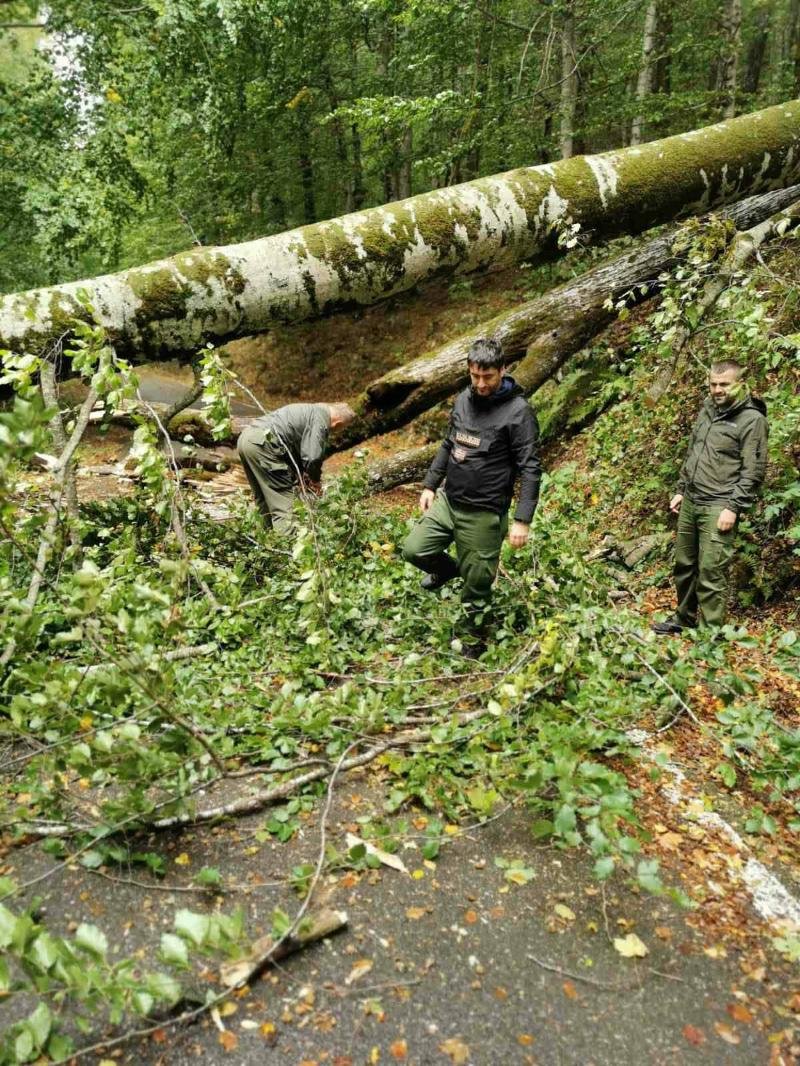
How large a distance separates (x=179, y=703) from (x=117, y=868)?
2.43ft

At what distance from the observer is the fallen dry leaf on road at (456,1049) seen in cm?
190

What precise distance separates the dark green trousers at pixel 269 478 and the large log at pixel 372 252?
1240 mm

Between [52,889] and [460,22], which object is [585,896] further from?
[460,22]

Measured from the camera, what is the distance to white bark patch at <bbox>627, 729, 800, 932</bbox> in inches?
98.7

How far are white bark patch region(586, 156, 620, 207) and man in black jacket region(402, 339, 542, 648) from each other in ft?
7.37

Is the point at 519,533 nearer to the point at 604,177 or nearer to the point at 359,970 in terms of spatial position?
the point at 359,970

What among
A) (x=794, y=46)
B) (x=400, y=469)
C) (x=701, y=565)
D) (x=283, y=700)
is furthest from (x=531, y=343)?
(x=794, y=46)

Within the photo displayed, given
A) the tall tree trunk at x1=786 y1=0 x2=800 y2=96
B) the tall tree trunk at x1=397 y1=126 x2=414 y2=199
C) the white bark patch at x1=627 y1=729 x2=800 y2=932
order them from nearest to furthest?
the white bark patch at x1=627 y1=729 x2=800 y2=932, the tall tree trunk at x1=786 y1=0 x2=800 y2=96, the tall tree trunk at x1=397 y1=126 x2=414 y2=199

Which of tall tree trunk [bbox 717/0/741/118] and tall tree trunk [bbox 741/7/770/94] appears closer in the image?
tall tree trunk [bbox 717/0/741/118]

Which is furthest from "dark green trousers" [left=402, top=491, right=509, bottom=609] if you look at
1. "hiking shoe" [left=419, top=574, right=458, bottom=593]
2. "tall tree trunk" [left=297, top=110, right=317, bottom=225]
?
"tall tree trunk" [left=297, top=110, right=317, bottom=225]

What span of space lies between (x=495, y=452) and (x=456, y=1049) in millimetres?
3079

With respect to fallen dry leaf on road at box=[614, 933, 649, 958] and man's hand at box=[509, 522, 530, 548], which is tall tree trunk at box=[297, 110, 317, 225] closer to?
man's hand at box=[509, 522, 530, 548]

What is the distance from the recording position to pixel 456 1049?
1927 mm

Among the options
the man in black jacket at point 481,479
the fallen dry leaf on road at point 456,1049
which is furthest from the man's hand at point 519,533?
the fallen dry leaf on road at point 456,1049
